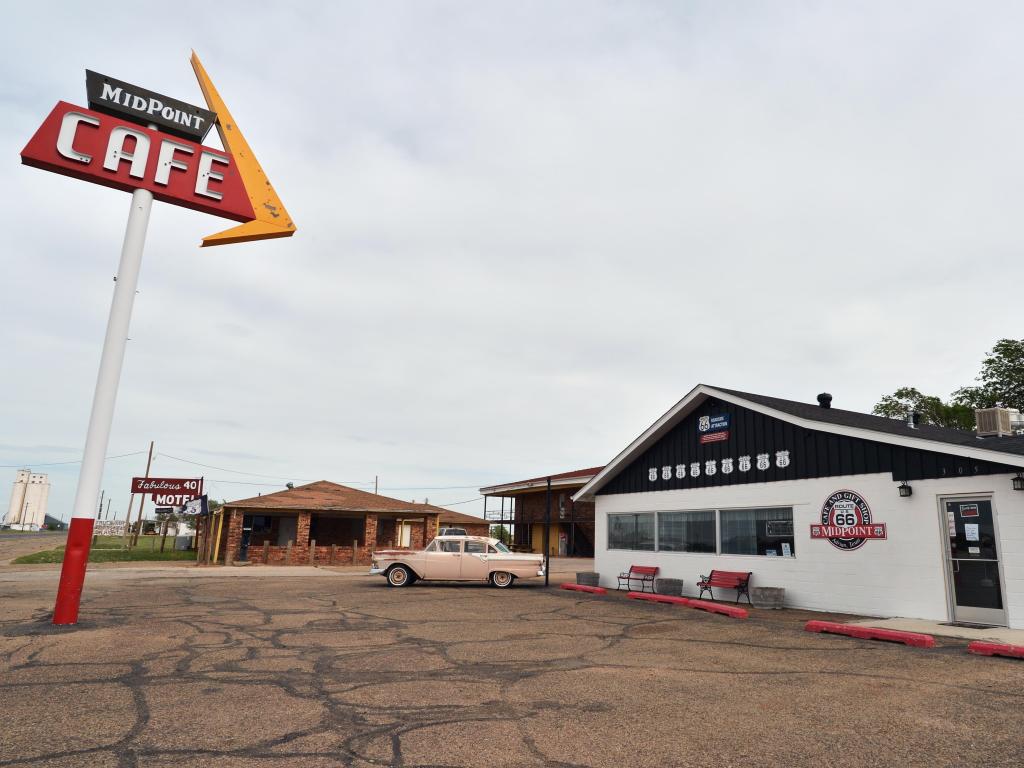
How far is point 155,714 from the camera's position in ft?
19.5

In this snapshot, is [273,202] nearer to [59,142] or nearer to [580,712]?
[59,142]

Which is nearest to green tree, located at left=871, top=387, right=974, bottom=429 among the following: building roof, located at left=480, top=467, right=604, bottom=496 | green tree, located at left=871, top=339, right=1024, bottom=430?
green tree, located at left=871, top=339, right=1024, bottom=430

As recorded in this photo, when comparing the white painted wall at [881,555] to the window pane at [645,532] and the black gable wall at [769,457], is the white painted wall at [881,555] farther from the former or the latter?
the window pane at [645,532]

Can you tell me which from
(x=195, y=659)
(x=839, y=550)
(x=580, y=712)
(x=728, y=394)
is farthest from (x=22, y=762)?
(x=728, y=394)

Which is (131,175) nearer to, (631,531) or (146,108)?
(146,108)

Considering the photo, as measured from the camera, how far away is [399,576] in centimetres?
1914

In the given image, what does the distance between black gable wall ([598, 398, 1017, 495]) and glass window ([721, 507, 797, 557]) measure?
0.80m

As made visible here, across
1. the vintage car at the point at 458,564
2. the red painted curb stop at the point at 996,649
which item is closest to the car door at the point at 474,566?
the vintage car at the point at 458,564

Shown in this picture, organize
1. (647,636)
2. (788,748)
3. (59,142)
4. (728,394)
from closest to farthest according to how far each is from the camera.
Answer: (788,748) < (647,636) < (59,142) < (728,394)

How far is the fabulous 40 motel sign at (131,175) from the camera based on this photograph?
37.8 feet

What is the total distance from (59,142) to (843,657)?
1542 cm

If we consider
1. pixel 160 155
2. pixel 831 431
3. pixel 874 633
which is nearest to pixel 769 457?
pixel 831 431

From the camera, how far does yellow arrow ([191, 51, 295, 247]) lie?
13.9 meters

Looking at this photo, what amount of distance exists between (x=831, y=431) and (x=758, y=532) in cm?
311
